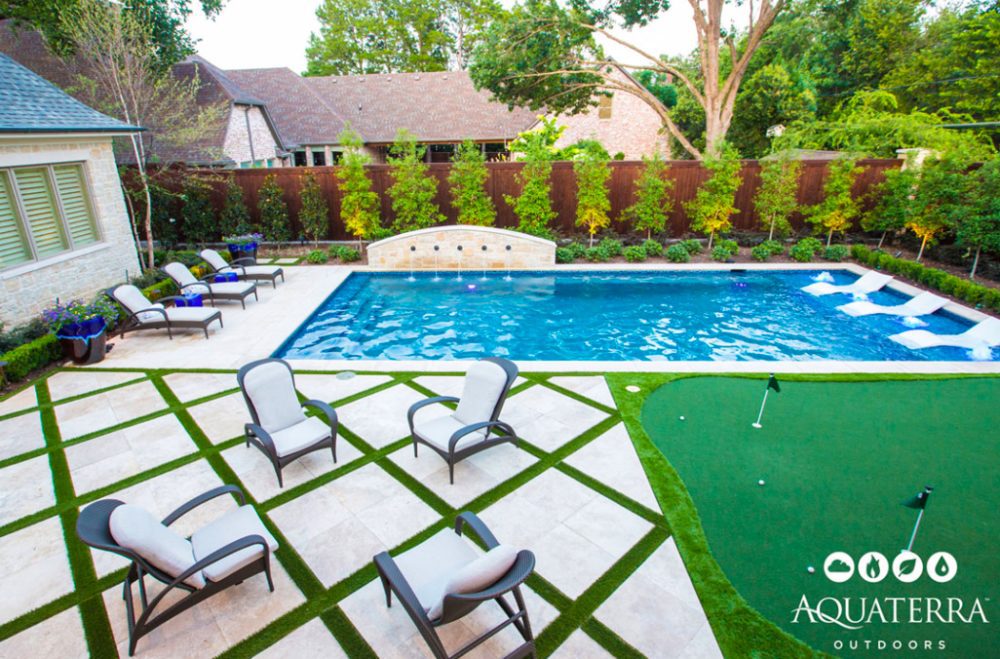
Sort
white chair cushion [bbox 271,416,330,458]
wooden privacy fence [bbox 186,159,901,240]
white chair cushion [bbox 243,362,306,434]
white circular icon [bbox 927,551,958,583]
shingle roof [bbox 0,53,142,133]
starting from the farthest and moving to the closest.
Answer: wooden privacy fence [bbox 186,159,901,240] → shingle roof [bbox 0,53,142,133] → white chair cushion [bbox 243,362,306,434] → white chair cushion [bbox 271,416,330,458] → white circular icon [bbox 927,551,958,583]

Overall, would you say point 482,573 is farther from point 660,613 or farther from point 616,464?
point 616,464

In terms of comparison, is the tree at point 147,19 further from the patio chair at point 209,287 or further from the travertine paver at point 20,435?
the travertine paver at point 20,435

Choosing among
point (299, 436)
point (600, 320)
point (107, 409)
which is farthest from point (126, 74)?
point (600, 320)

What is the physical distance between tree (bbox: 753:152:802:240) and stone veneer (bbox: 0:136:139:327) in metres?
18.7

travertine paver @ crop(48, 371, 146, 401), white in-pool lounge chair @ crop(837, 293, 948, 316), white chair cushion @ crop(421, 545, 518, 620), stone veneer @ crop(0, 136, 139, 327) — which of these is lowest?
travertine paver @ crop(48, 371, 146, 401)

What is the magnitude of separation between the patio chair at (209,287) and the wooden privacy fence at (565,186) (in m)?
6.52

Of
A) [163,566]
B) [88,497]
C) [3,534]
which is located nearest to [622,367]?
[163,566]

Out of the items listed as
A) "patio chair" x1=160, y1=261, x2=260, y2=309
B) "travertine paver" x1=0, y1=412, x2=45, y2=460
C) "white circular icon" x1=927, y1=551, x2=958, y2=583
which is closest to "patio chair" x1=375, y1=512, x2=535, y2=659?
"white circular icon" x1=927, y1=551, x2=958, y2=583

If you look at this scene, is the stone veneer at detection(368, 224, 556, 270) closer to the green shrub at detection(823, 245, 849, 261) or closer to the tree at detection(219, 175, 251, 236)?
the tree at detection(219, 175, 251, 236)

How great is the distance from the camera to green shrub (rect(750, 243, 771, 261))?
54.2ft

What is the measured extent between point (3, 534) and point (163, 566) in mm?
2698

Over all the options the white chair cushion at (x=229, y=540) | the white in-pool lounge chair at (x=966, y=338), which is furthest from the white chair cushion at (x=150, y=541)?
the white in-pool lounge chair at (x=966, y=338)

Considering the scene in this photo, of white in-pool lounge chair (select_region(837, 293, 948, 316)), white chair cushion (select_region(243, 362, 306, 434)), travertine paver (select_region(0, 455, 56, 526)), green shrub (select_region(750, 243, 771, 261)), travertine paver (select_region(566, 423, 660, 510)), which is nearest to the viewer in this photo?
travertine paver (select_region(0, 455, 56, 526))

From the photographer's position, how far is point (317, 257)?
16469 millimetres
